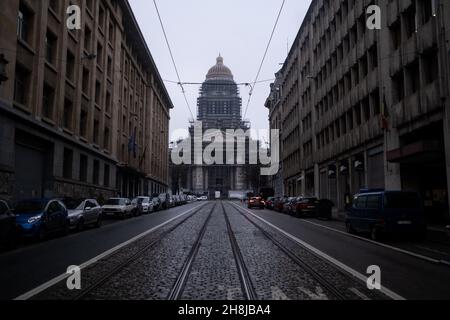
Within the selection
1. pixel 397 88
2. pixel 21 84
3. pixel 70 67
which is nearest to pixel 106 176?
pixel 70 67

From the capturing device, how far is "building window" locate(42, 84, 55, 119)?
86.9ft

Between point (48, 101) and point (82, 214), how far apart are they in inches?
412

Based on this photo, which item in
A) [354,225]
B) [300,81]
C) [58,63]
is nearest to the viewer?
[354,225]

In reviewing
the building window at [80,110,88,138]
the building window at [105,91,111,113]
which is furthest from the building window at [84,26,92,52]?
the building window at [105,91,111,113]

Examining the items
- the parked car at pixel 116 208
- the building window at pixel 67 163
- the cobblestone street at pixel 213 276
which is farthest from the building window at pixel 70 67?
the cobblestone street at pixel 213 276

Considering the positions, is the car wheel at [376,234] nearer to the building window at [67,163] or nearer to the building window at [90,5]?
the building window at [67,163]

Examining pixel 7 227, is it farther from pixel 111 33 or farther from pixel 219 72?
pixel 219 72

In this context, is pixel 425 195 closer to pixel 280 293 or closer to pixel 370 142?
pixel 370 142

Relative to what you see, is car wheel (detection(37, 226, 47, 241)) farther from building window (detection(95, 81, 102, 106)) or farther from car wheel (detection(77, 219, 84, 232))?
building window (detection(95, 81, 102, 106))

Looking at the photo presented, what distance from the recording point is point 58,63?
27562 mm

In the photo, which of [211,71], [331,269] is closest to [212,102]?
[211,71]

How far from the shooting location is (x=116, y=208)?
95.1 ft

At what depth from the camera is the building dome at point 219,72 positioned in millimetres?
139750
